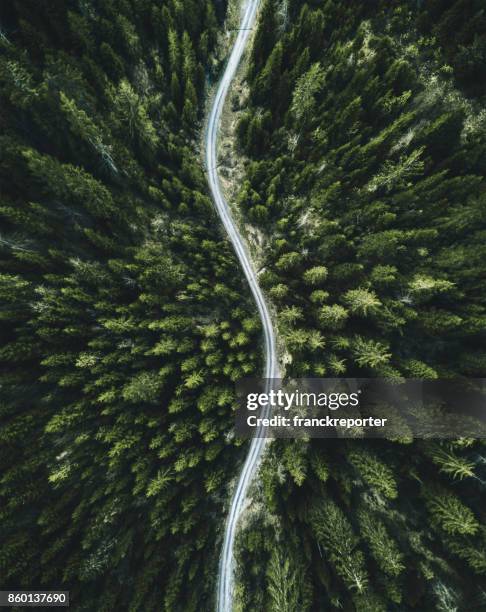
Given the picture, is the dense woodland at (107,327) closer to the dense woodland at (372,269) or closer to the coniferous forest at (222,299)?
the coniferous forest at (222,299)

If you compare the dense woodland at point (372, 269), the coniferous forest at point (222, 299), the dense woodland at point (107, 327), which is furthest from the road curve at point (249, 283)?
the dense woodland at point (372, 269)

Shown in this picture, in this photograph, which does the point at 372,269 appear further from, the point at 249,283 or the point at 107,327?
the point at 107,327

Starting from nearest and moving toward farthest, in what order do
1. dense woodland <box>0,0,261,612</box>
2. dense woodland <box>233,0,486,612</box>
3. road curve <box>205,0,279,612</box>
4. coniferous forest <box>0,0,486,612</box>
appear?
dense woodland <box>233,0,486,612</box>
coniferous forest <box>0,0,486,612</box>
dense woodland <box>0,0,261,612</box>
road curve <box>205,0,279,612</box>

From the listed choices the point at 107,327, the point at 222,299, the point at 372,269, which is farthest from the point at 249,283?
the point at 107,327

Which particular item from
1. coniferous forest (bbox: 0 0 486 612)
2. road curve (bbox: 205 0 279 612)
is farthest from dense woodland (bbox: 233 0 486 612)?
road curve (bbox: 205 0 279 612)

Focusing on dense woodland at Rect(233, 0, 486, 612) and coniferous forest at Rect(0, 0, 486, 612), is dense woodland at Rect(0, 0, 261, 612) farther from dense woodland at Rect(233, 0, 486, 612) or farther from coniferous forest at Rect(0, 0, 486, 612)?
dense woodland at Rect(233, 0, 486, 612)

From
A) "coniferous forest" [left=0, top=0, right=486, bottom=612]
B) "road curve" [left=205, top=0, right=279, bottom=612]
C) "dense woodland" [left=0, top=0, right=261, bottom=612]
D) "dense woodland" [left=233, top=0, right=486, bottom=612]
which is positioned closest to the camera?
"dense woodland" [left=233, top=0, right=486, bottom=612]
